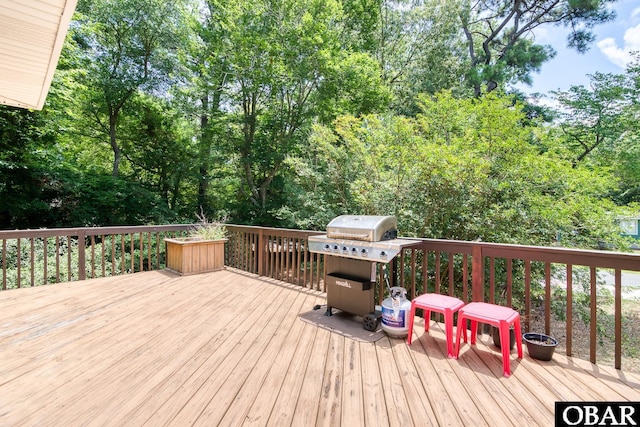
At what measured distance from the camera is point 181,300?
367cm

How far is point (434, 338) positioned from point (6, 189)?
10.1 m

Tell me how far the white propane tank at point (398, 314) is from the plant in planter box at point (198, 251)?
3.54m

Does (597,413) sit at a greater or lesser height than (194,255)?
lesser

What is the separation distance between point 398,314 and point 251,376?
51.3 inches

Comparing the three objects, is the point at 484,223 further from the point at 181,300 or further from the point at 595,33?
the point at 595,33

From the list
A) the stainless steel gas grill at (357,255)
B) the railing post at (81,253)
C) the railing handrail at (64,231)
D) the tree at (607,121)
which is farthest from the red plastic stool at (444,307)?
the tree at (607,121)

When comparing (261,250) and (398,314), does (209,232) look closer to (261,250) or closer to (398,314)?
(261,250)

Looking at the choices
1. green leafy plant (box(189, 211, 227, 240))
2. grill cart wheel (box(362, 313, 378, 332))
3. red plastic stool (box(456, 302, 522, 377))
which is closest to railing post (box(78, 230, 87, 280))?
green leafy plant (box(189, 211, 227, 240))

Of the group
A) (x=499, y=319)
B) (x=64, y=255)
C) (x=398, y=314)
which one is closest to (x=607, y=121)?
(x=499, y=319)

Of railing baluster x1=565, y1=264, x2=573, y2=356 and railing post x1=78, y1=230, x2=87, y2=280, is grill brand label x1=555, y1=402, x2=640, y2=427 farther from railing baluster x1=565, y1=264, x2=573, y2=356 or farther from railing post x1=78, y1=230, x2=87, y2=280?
railing post x1=78, y1=230, x2=87, y2=280

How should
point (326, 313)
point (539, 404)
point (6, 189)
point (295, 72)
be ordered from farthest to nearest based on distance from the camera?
point (295, 72)
point (6, 189)
point (326, 313)
point (539, 404)

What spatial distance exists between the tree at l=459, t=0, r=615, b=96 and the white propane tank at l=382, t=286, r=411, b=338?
26.8ft

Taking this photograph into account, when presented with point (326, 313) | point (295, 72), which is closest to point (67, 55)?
point (295, 72)

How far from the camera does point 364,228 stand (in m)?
2.72
